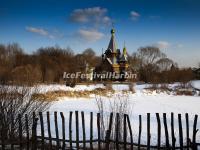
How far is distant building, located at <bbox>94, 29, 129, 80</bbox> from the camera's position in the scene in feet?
211

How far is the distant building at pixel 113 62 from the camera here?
2532 inches

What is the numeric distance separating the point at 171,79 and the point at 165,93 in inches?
785

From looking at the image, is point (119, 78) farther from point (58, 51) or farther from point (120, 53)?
point (58, 51)

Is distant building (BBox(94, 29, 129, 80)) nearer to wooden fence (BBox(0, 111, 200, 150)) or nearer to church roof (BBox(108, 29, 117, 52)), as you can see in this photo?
church roof (BBox(108, 29, 117, 52))

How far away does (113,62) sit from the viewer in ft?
215

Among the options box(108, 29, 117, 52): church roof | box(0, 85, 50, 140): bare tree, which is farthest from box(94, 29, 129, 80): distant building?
box(0, 85, 50, 140): bare tree

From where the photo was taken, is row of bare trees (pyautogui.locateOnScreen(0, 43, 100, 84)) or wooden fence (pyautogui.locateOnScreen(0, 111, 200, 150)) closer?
wooden fence (pyautogui.locateOnScreen(0, 111, 200, 150))

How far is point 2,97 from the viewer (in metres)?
7.38

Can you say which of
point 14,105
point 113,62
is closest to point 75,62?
point 113,62

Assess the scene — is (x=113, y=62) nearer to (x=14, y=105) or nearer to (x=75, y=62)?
(x=75, y=62)

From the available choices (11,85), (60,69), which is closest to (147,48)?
(60,69)

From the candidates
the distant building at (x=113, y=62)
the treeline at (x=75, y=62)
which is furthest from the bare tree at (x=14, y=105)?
the distant building at (x=113, y=62)

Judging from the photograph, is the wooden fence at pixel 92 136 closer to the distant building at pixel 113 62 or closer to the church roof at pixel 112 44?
the distant building at pixel 113 62

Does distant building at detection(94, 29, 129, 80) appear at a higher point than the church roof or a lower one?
lower
